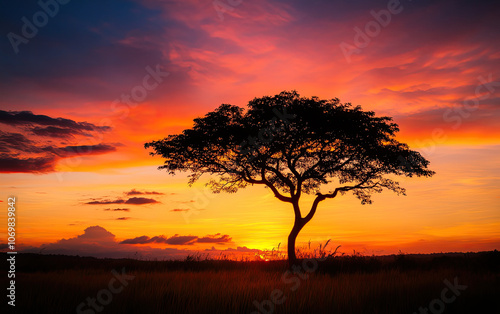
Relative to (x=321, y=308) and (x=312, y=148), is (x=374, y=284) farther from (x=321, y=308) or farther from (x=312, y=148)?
(x=312, y=148)

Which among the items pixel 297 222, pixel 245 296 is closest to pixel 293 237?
pixel 297 222

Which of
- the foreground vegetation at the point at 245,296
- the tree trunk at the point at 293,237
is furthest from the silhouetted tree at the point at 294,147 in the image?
the foreground vegetation at the point at 245,296

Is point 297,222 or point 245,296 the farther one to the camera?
point 297,222

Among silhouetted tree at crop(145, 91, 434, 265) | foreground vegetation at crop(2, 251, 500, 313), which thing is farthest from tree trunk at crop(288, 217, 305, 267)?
foreground vegetation at crop(2, 251, 500, 313)

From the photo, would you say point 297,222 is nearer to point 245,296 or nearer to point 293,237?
point 293,237

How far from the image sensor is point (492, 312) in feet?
39.6

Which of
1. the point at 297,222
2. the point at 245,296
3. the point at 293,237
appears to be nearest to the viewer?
the point at 245,296

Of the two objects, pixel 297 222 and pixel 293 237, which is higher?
pixel 297 222

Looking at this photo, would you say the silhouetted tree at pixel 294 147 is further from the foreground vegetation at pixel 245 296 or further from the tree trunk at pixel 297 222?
the foreground vegetation at pixel 245 296

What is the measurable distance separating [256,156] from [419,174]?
1274 cm

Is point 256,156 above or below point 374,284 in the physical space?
above

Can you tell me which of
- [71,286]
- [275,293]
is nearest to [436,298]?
[275,293]

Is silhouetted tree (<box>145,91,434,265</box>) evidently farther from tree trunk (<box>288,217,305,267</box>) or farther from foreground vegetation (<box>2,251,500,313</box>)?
foreground vegetation (<box>2,251,500,313</box>)

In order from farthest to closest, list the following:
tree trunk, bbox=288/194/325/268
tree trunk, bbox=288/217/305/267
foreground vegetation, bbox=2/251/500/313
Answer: tree trunk, bbox=288/194/325/268 → tree trunk, bbox=288/217/305/267 → foreground vegetation, bbox=2/251/500/313
